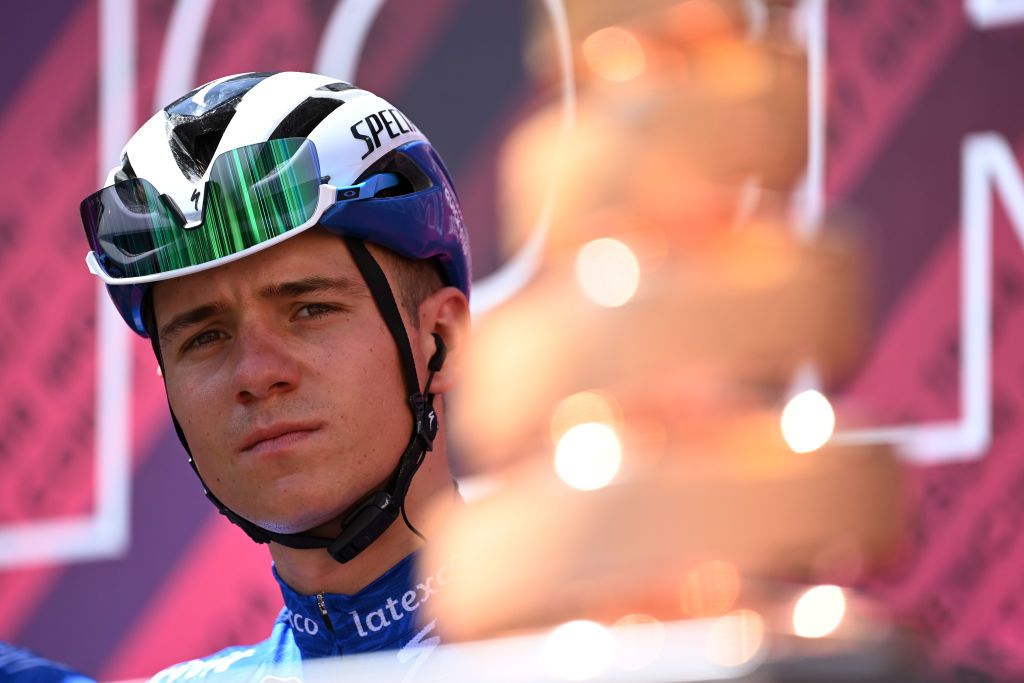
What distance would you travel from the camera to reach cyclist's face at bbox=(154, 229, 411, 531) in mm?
1803

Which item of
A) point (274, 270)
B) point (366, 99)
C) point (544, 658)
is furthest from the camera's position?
point (366, 99)

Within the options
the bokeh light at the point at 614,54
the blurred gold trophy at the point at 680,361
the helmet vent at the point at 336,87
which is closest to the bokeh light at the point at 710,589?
the blurred gold trophy at the point at 680,361

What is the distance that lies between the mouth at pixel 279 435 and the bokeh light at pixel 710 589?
102cm

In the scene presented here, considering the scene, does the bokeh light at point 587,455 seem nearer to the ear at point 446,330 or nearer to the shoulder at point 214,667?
the ear at point 446,330

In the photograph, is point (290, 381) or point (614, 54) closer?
point (614, 54)

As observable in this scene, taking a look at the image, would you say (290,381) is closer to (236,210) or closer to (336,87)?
(236,210)

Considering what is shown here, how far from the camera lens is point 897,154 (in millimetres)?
2676

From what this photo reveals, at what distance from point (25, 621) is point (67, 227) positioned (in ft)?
3.05

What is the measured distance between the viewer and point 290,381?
5.86 ft

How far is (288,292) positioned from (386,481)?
0.27 metres

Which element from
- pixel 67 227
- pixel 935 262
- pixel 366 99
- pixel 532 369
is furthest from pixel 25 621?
pixel 532 369

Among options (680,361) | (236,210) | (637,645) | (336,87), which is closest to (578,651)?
(637,645)

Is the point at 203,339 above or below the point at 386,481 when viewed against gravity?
above

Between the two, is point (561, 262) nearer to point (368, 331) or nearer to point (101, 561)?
point (368, 331)
